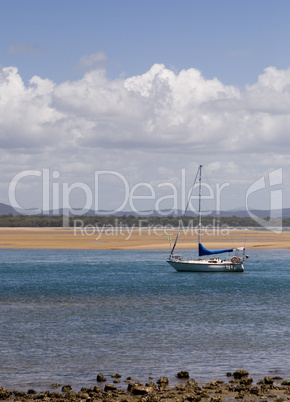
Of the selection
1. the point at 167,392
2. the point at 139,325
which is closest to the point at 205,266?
the point at 139,325

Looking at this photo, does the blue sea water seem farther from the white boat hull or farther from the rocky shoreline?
the rocky shoreline

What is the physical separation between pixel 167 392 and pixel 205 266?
45.3m

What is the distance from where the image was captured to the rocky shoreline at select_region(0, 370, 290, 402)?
69.7ft

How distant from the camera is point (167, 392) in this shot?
22.1 m

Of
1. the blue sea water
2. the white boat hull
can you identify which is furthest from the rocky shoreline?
the white boat hull

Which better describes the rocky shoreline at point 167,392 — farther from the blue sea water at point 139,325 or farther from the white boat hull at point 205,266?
the white boat hull at point 205,266

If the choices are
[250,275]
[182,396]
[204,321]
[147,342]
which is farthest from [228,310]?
[250,275]

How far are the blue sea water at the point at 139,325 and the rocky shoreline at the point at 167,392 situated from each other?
105 cm

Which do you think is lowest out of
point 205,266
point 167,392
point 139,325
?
point 139,325

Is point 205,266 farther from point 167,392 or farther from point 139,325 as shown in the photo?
point 167,392

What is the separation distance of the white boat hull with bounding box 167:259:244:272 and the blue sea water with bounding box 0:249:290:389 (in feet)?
2.67

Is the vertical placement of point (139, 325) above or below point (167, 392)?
below

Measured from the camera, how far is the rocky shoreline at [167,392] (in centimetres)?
2125

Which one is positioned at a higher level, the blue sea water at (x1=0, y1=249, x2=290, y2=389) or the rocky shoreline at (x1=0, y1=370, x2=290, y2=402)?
the rocky shoreline at (x1=0, y1=370, x2=290, y2=402)
